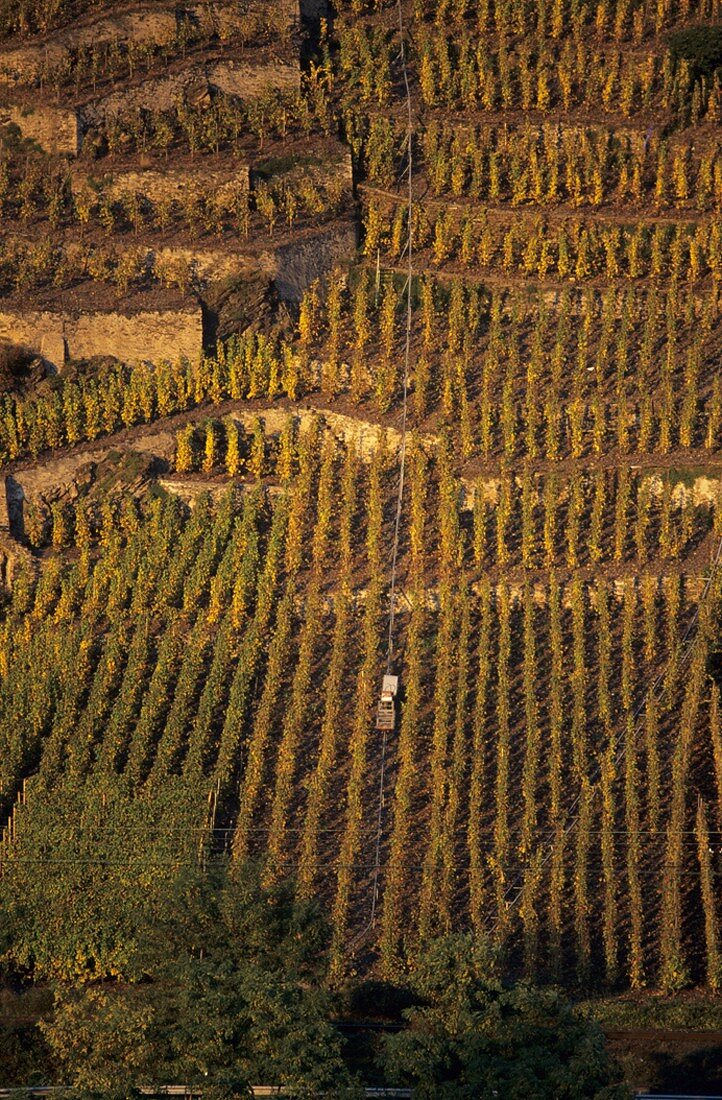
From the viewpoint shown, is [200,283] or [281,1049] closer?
[281,1049]

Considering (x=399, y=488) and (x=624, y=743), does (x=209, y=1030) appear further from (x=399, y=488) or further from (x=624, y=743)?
(x=399, y=488)

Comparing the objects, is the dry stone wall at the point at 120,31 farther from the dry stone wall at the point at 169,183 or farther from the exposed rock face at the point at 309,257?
the exposed rock face at the point at 309,257

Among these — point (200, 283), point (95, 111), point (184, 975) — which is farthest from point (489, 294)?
point (184, 975)

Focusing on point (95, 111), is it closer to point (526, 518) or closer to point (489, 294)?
point (489, 294)

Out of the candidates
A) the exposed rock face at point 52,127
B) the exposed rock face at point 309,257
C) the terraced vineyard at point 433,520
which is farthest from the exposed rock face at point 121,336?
the exposed rock face at point 52,127

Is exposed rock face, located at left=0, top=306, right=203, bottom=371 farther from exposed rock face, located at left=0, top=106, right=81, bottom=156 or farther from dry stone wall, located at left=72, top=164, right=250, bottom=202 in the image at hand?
exposed rock face, located at left=0, top=106, right=81, bottom=156

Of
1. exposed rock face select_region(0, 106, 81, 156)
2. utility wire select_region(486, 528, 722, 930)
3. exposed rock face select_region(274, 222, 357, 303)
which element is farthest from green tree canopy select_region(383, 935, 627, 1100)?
exposed rock face select_region(0, 106, 81, 156)
